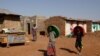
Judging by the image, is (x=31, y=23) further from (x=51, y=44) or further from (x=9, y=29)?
(x=51, y=44)

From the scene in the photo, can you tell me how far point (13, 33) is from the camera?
15.0 m

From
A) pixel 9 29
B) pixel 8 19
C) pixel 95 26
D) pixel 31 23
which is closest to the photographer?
pixel 9 29

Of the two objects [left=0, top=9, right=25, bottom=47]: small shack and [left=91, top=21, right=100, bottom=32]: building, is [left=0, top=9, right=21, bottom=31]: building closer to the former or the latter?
[left=0, top=9, right=25, bottom=47]: small shack

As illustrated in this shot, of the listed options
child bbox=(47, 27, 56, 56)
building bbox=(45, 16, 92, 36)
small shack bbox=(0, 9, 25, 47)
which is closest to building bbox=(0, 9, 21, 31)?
small shack bbox=(0, 9, 25, 47)

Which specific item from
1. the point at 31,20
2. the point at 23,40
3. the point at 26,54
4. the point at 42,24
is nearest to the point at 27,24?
the point at 31,20

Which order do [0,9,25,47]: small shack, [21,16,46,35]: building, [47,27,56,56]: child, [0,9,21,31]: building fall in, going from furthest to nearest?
[21,16,46,35]: building → [0,9,21,31]: building → [0,9,25,47]: small shack → [47,27,56,56]: child

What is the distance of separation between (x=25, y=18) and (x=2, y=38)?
51.0ft

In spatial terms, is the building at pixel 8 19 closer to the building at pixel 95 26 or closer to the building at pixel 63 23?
the building at pixel 63 23

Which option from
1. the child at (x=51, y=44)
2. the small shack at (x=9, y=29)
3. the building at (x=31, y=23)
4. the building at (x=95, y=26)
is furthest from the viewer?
the building at (x=95, y=26)

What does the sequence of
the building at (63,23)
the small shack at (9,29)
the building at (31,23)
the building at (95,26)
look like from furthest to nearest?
the building at (95,26)
the building at (63,23)
the building at (31,23)
the small shack at (9,29)

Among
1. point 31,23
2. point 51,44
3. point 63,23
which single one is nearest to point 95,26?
point 63,23

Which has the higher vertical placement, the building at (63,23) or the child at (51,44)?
the building at (63,23)

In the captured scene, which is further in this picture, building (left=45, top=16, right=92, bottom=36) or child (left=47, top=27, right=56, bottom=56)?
building (left=45, top=16, right=92, bottom=36)

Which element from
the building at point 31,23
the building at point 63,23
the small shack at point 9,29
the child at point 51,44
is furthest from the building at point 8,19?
the building at point 63,23
